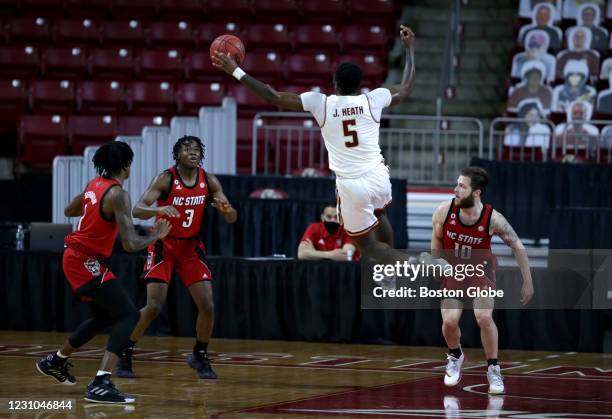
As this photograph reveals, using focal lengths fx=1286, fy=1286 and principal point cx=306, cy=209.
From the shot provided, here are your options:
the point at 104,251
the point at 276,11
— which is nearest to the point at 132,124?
the point at 276,11

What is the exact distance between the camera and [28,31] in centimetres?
2169

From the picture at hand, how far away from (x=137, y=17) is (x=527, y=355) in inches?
446

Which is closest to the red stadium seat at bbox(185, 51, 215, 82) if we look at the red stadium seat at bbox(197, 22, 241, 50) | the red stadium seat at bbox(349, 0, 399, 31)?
the red stadium seat at bbox(197, 22, 241, 50)

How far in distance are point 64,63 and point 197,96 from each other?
2545 millimetres

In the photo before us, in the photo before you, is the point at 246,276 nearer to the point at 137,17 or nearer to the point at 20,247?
the point at 20,247

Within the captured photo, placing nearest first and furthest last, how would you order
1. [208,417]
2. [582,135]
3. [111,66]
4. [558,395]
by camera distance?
[208,417]
[558,395]
[582,135]
[111,66]

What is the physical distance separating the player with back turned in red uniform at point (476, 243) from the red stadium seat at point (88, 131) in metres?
10.1

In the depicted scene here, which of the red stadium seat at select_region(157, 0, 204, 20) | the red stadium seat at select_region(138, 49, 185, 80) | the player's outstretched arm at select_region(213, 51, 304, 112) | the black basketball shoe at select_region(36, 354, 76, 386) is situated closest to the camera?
the player's outstretched arm at select_region(213, 51, 304, 112)

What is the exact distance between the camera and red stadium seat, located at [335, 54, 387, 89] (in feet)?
66.0

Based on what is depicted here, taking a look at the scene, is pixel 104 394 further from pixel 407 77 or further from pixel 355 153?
pixel 407 77

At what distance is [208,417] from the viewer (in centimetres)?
863

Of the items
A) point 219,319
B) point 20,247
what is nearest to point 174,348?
point 219,319

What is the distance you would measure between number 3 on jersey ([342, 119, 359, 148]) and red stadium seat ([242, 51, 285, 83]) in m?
11.1

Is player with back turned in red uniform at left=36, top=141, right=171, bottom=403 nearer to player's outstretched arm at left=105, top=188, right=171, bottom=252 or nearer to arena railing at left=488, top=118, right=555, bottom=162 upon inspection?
player's outstretched arm at left=105, top=188, right=171, bottom=252
